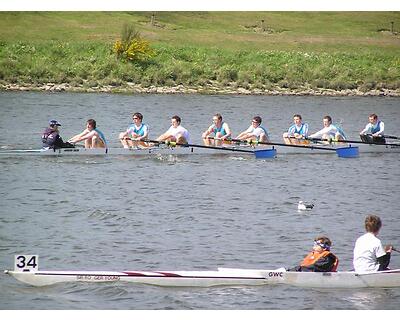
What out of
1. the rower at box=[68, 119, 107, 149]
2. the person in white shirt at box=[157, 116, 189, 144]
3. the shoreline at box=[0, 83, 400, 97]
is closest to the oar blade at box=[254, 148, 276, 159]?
the person in white shirt at box=[157, 116, 189, 144]

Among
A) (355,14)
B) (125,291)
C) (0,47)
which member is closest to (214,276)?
(125,291)

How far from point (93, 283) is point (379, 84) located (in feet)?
18.7

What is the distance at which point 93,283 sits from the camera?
468 inches

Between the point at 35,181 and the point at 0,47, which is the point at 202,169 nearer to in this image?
the point at 35,181

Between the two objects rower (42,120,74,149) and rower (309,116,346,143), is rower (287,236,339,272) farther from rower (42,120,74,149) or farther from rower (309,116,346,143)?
rower (42,120,74,149)

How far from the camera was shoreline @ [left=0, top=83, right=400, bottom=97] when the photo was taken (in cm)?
1578

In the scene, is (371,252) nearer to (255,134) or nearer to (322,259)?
(322,259)

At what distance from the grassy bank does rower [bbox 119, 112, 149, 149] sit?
9.06ft

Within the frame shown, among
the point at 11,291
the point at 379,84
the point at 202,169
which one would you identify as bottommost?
the point at 11,291

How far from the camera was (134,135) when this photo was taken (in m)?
19.7

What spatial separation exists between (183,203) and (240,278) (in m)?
4.28

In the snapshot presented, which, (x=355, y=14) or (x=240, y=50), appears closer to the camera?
(x=355, y=14)

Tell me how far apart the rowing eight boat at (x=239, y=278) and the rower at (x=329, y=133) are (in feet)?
24.4

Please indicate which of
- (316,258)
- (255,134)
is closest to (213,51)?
(316,258)
